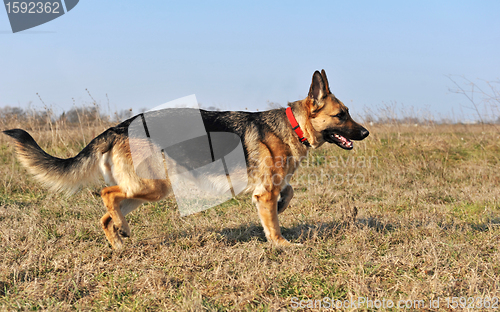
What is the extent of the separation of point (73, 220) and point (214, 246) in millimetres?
1995

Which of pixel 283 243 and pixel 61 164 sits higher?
pixel 61 164

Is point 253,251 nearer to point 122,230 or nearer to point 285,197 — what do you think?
point 285,197

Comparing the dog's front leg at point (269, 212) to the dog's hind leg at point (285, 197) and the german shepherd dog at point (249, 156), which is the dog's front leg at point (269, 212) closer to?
the german shepherd dog at point (249, 156)

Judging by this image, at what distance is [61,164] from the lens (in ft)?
11.9

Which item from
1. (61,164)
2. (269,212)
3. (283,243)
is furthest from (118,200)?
(283,243)

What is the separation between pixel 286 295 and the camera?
263 cm

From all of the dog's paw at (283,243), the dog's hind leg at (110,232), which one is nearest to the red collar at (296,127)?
the dog's paw at (283,243)

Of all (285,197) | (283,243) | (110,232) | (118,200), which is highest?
(118,200)

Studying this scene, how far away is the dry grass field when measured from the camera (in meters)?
2.59

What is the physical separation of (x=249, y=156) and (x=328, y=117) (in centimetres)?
103

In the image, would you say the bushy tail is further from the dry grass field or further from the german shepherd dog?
the dry grass field

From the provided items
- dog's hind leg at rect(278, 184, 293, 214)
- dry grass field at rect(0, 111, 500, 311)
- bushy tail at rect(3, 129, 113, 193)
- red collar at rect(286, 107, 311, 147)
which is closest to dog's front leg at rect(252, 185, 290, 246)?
dry grass field at rect(0, 111, 500, 311)

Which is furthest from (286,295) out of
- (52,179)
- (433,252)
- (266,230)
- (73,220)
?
(73,220)

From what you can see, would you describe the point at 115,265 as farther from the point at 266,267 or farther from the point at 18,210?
the point at 18,210
